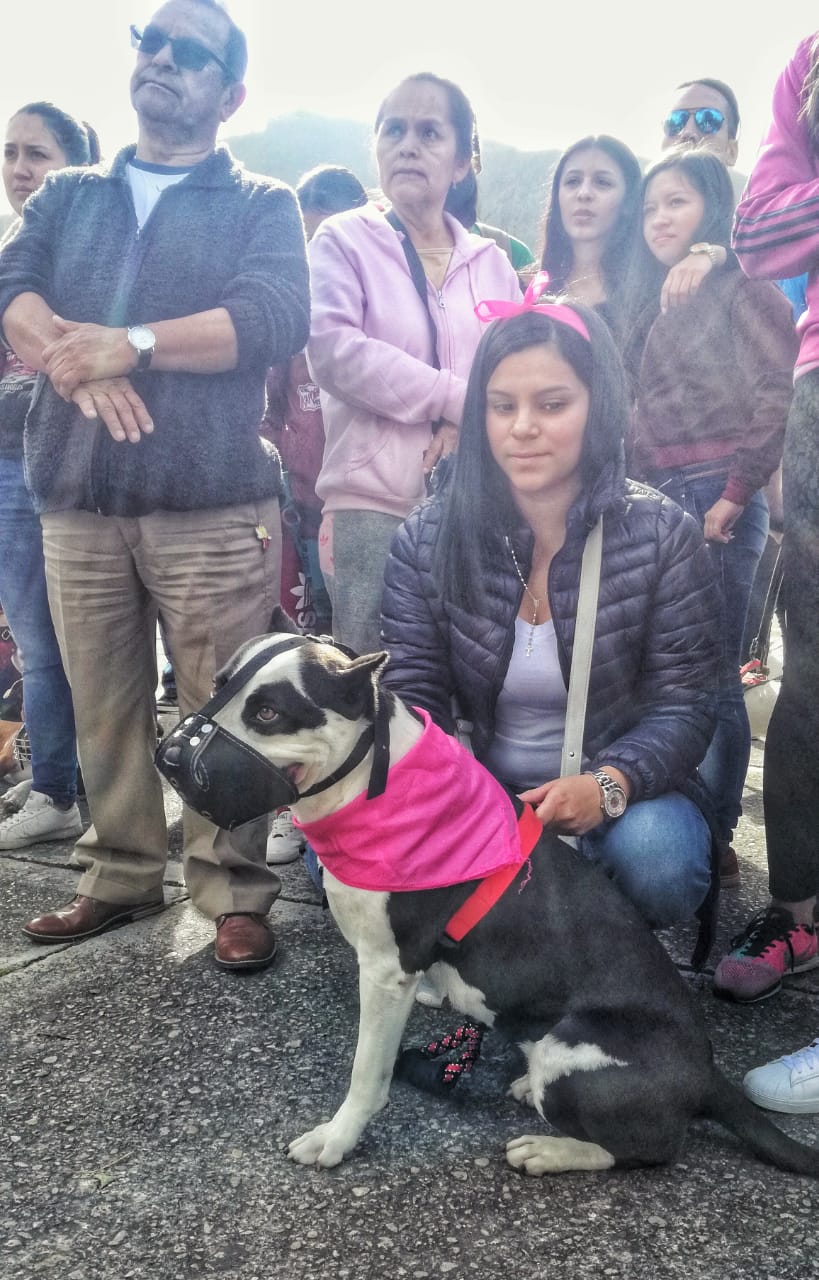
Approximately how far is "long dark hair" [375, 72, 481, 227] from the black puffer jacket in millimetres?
1575

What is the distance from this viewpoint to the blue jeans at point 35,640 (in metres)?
3.69

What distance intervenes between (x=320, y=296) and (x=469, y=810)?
181 cm

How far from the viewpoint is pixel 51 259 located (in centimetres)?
277

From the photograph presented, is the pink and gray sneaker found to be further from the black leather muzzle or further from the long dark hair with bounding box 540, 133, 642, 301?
the long dark hair with bounding box 540, 133, 642, 301

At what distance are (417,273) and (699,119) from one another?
1.38 m

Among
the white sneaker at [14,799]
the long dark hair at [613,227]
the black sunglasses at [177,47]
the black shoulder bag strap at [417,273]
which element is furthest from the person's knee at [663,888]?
the white sneaker at [14,799]

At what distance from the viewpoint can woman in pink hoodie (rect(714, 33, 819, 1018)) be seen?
2266 millimetres

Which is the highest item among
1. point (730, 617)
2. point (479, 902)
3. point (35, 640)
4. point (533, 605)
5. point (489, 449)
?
point (489, 449)

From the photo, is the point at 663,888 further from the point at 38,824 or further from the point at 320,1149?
the point at 38,824

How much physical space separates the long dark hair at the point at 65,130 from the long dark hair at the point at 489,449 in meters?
2.36

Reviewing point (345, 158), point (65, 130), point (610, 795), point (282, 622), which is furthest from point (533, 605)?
point (345, 158)

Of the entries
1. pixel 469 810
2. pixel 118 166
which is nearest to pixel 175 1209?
pixel 469 810

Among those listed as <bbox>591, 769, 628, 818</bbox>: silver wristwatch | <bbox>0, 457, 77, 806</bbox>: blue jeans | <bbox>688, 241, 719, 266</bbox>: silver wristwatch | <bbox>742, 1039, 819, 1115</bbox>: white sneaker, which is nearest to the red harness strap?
<bbox>591, 769, 628, 818</bbox>: silver wristwatch

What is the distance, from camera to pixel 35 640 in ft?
12.2
